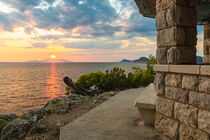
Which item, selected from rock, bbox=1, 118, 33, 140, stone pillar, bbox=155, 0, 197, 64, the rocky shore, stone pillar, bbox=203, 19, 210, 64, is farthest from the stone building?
stone pillar, bbox=203, 19, 210, 64

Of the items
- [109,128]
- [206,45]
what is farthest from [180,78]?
[206,45]

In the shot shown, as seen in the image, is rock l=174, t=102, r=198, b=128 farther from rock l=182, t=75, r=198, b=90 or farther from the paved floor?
the paved floor

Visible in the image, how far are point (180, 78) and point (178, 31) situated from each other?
945 mm

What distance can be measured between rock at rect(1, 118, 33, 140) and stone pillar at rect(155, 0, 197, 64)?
3.83 m

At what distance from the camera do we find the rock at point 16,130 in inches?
153

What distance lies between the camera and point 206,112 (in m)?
2.46

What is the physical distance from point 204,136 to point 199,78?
953 millimetres

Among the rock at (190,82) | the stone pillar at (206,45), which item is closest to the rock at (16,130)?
the rock at (190,82)

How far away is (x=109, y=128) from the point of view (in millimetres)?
3758

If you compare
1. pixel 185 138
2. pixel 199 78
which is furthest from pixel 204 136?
pixel 199 78

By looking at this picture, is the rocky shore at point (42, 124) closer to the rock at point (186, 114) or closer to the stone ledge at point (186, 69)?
the rock at point (186, 114)

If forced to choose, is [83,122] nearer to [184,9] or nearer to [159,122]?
[159,122]

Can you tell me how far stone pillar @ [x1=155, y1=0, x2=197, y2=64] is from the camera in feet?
10.2

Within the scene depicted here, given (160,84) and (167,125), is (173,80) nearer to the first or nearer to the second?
(160,84)
